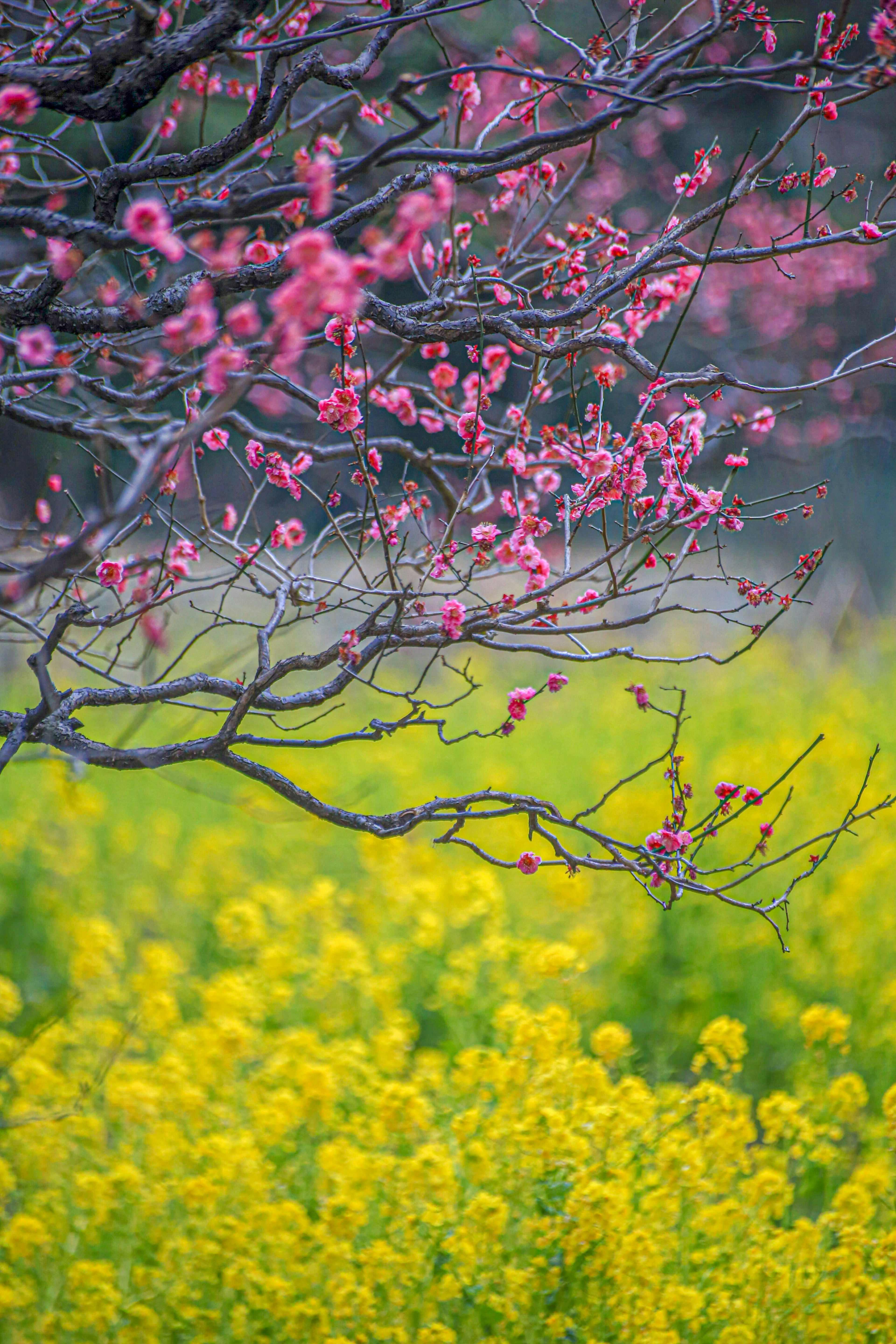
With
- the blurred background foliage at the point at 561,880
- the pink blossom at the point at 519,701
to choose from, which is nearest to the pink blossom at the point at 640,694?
the pink blossom at the point at 519,701

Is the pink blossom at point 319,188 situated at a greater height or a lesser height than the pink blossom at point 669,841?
greater

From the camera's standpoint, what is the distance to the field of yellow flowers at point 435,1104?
2131mm

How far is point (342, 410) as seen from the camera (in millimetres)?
1725

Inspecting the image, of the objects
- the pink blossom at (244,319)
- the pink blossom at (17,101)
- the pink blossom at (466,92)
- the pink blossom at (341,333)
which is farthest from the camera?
the pink blossom at (466,92)

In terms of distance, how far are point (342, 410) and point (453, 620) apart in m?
0.41

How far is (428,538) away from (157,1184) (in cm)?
171

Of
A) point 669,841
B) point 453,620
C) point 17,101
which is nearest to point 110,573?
point 453,620


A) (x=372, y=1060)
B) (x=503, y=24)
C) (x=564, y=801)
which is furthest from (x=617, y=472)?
(x=503, y=24)

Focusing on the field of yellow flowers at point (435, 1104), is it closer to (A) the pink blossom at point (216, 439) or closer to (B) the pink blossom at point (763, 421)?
(A) the pink blossom at point (216, 439)

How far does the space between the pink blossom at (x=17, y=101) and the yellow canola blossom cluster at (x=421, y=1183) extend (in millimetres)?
1544

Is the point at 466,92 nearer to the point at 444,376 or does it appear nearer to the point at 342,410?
the point at 444,376

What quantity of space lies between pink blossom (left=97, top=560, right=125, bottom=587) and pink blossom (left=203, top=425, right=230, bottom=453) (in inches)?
15.5

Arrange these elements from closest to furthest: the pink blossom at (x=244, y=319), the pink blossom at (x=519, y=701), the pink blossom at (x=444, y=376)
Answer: the pink blossom at (x=244, y=319), the pink blossom at (x=519, y=701), the pink blossom at (x=444, y=376)

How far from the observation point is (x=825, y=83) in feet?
5.22
